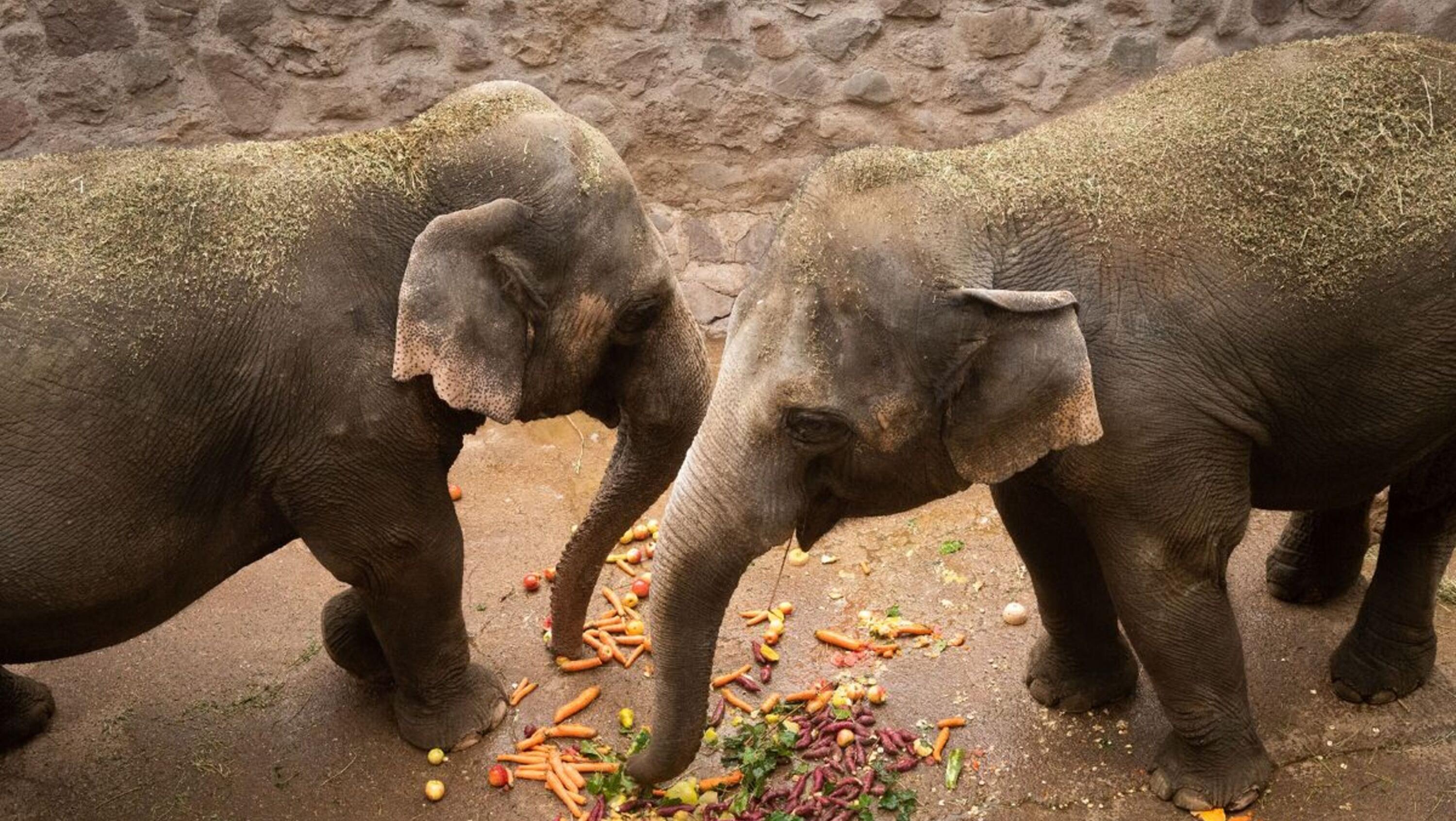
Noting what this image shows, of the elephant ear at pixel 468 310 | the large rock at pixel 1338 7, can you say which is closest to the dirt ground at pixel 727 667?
the elephant ear at pixel 468 310

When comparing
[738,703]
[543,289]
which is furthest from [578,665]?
[543,289]

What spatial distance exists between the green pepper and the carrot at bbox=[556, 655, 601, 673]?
1.26 meters

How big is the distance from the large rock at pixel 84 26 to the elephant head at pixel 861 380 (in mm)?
4258

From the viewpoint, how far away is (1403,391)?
375 centimetres

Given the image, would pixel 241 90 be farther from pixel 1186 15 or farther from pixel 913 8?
pixel 1186 15

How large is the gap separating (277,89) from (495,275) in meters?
3.28

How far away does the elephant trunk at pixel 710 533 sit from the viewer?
3.49 meters

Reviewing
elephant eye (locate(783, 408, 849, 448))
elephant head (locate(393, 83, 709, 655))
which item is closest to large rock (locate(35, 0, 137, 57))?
elephant head (locate(393, 83, 709, 655))

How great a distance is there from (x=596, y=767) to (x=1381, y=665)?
93.8 inches

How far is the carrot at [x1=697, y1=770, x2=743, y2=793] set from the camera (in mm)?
4340

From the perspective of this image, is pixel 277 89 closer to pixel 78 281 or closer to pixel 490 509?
pixel 490 509

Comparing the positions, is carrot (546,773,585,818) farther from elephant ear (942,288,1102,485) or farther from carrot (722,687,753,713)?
elephant ear (942,288,1102,485)

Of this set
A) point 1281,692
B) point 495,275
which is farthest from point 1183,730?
point 495,275

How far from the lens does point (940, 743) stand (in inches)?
176
